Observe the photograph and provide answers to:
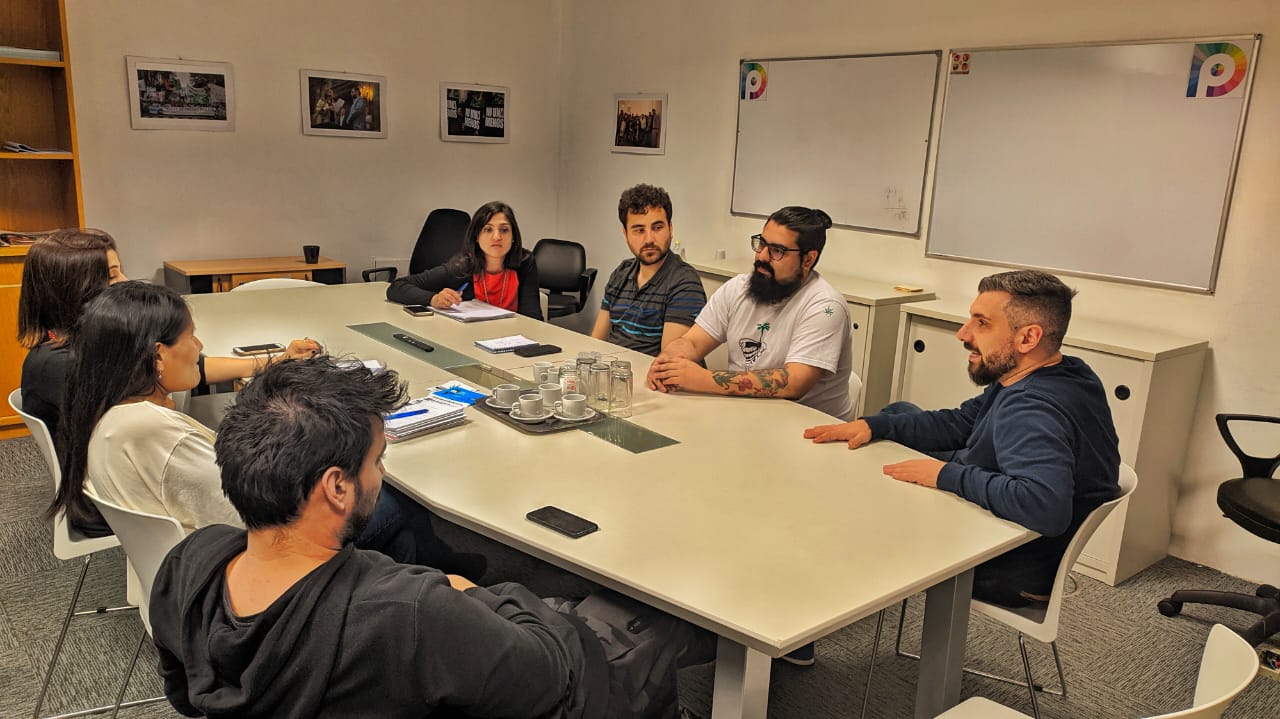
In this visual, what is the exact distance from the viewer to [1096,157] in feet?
12.5

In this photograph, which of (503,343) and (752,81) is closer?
(503,343)

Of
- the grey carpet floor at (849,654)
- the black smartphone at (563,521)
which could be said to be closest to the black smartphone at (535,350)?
the grey carpet floor at (849,654)

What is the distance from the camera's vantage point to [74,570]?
127 inches

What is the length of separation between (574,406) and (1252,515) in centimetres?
227

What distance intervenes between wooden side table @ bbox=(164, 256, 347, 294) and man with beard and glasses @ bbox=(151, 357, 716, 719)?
407 centimetres

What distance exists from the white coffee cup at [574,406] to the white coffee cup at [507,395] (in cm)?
14

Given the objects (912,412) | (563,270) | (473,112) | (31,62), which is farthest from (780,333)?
(473,112)

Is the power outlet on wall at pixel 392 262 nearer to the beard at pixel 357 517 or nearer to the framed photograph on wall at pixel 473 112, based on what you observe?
the framed photograph on wall at pixel 473 112

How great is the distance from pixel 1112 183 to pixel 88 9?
529 centimetres

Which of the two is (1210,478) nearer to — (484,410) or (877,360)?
(877,360)

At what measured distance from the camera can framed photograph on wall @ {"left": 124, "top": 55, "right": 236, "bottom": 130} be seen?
5172 millimetres

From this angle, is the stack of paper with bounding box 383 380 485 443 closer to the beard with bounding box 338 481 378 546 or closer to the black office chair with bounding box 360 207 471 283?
the beard with bounding box 338 481 378 546

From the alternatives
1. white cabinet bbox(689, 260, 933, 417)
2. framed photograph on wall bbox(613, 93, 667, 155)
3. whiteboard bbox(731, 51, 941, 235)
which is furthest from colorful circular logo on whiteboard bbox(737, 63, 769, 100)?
white cabinet bbox(689, 260, 933, 417)

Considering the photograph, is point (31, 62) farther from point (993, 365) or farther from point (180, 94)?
point (993, 365)
